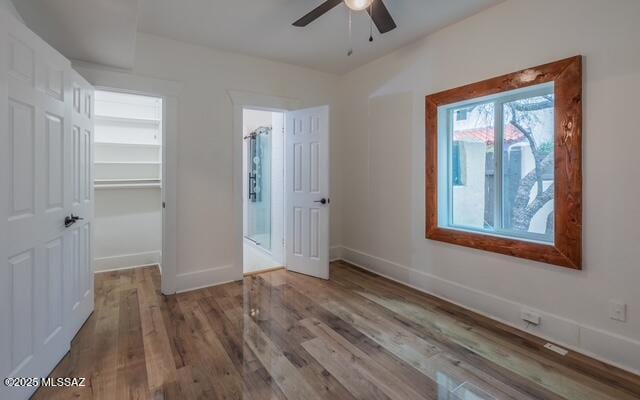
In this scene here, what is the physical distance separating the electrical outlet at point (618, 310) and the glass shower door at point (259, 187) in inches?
151

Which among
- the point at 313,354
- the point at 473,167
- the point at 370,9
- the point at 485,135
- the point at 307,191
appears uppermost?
the point at 370,9

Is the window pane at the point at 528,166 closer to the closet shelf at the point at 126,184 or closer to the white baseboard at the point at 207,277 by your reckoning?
the white baseboard at the point at 207,277

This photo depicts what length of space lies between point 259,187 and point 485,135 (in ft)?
12.0

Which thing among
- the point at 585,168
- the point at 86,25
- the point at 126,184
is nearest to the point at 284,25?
the point at 86,25

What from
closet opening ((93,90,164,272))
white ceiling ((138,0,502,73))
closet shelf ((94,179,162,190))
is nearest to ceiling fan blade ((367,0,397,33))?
white ceiling ((138,0,502,73))

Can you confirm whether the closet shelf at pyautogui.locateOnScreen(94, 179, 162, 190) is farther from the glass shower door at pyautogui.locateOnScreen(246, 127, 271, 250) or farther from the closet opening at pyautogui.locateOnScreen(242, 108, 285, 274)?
the glass shower door at pyautogui.locateOnScreen(246, 127, 271, 250)

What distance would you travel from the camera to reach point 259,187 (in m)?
5.35

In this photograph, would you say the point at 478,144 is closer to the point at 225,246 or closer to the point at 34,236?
the point at 225,246

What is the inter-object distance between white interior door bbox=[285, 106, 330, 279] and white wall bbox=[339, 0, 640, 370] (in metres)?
0.70

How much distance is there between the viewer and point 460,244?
9.43ft

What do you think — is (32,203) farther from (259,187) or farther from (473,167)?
(259,187)

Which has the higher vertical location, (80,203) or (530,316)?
(80,203)

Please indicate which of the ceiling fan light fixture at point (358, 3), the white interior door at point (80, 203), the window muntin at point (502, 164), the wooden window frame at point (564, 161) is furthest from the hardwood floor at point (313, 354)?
the ceiling fan light fixture at point (358, 3)

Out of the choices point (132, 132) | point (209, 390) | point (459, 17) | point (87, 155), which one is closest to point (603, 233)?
point (459, 17)
